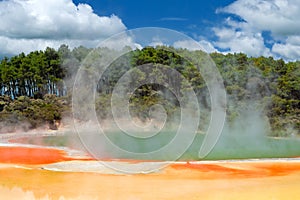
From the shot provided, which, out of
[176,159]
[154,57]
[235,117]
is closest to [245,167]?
[176,159]

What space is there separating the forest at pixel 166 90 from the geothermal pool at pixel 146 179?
16.3 metres

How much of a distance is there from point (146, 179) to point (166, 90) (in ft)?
93.6

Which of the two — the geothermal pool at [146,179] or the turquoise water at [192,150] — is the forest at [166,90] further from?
the geothermal pool at [146,179]

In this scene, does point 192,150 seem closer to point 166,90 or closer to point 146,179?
point 146,179

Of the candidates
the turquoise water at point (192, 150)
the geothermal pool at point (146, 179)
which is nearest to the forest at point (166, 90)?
the turquoise water at point (192, 150)

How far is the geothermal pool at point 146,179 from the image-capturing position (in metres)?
13.3

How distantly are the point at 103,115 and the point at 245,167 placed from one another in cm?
2055

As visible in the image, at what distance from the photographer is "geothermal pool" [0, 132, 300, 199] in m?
13.3

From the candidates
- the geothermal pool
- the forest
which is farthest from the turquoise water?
the forest

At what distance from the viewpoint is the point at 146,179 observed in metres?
16.2

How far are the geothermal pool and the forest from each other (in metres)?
16.3

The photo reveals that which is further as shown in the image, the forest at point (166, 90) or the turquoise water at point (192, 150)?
the forest at point (166, 90)

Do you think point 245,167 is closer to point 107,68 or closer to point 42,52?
point 107,68

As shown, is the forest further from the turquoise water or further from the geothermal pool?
the geothermal pool
